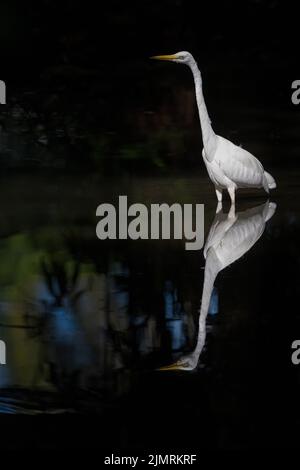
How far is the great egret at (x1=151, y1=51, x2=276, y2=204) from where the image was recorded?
3.71 m

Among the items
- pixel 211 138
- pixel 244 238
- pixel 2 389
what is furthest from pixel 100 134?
pixel 2 389

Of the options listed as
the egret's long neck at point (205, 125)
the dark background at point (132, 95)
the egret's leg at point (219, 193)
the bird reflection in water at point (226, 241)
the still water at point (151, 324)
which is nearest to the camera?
the still water at point (151, 324)

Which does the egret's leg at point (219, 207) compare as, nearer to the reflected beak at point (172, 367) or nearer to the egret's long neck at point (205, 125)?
the egret's long neck at point (205, 125)

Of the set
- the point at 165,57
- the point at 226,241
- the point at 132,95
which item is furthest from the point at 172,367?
the point at 132,95

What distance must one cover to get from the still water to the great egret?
93 millimetres

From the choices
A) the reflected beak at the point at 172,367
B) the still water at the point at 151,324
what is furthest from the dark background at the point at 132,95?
the reflected beak at the point at 172,367

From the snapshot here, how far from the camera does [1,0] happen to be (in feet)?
13.5

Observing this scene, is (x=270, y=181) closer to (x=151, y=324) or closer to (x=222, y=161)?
(x=222, y=161)

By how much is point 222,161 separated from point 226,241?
0.48 metres

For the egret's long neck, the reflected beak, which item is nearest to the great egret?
the egret's long neck

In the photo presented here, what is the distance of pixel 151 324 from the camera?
2713mm

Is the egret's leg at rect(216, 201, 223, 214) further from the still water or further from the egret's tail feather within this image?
the egret's tail feather

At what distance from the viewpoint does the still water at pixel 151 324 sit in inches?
90.8

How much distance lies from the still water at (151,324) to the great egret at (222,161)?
93 mm
